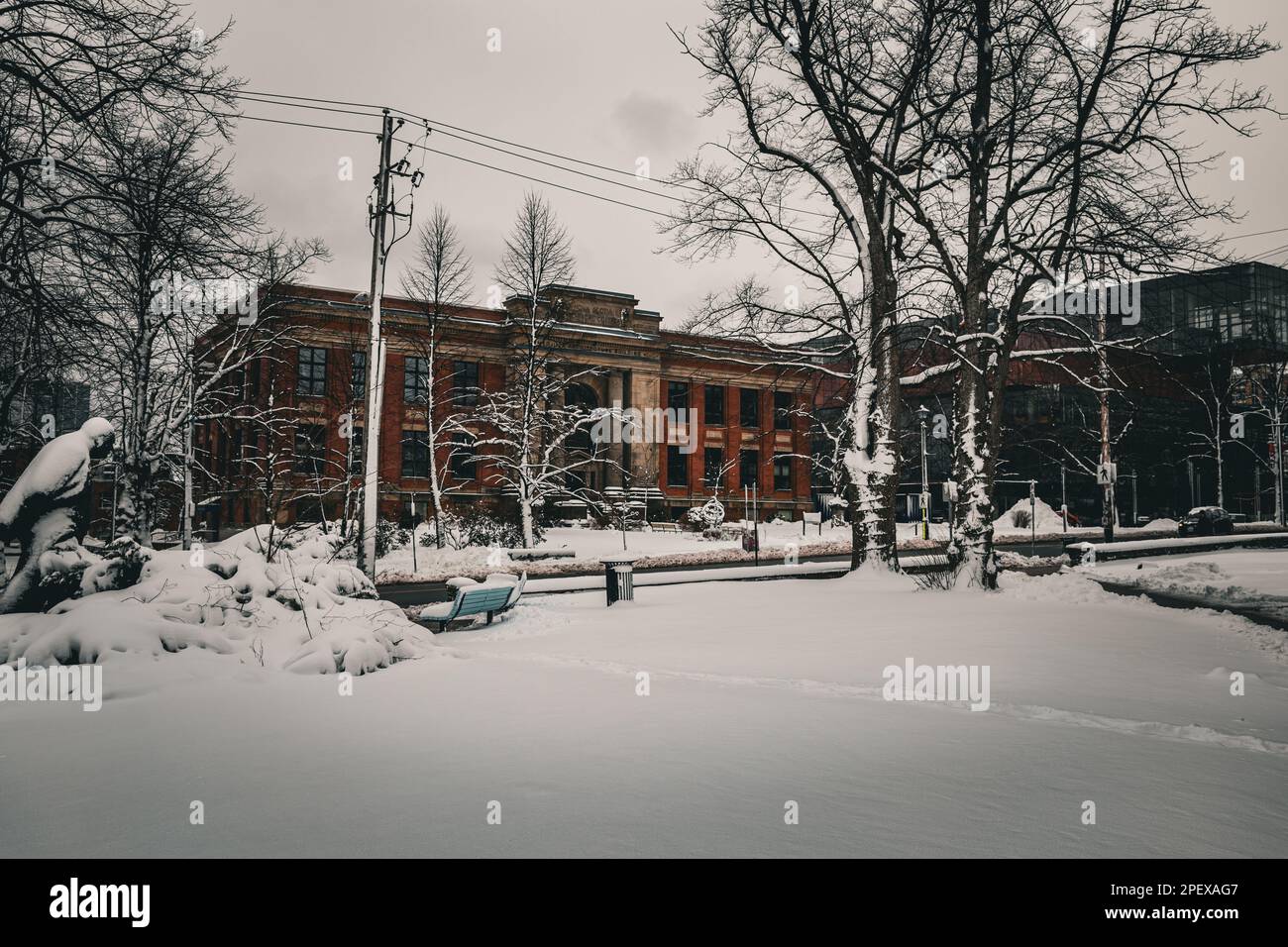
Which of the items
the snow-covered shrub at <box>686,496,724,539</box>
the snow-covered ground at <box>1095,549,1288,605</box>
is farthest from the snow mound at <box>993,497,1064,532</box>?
the snow-covered ground at <box>1095,549,1288,605</box>

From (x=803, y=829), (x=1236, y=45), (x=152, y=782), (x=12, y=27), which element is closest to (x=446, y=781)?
(x=152, y=782)

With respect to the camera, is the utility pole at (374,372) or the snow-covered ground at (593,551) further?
the snow-covered ground at (593,551)

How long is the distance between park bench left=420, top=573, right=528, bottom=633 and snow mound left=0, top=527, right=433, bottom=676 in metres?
1.37

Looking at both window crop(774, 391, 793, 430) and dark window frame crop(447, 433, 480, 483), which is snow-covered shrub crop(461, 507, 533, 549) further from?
window crop(774, 391, 793, 430)

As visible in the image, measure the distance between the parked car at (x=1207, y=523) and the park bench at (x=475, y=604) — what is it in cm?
3730

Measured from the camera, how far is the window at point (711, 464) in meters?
50.5

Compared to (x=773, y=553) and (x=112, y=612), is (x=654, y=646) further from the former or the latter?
(x=773, y=553)

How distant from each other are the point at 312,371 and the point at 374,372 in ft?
85.0

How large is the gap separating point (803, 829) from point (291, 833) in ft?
8.51

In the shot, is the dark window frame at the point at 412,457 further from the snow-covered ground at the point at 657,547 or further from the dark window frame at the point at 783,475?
the dark window frame at the point at 783,475

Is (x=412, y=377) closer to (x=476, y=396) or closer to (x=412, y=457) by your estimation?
(x=476, y=396)

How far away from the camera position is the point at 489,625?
12883 millimetres

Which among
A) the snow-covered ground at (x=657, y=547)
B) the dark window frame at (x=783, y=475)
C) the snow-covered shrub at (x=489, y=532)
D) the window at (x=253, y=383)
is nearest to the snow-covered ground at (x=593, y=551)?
the snow-covered ground at (x=657, y=547)

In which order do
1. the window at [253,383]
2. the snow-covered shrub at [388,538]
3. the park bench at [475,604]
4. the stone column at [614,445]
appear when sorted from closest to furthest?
the park bench at [475,604] → the snow-covered shrub at [388,538] → the window at [253,383] → the stone column at [614,445]
